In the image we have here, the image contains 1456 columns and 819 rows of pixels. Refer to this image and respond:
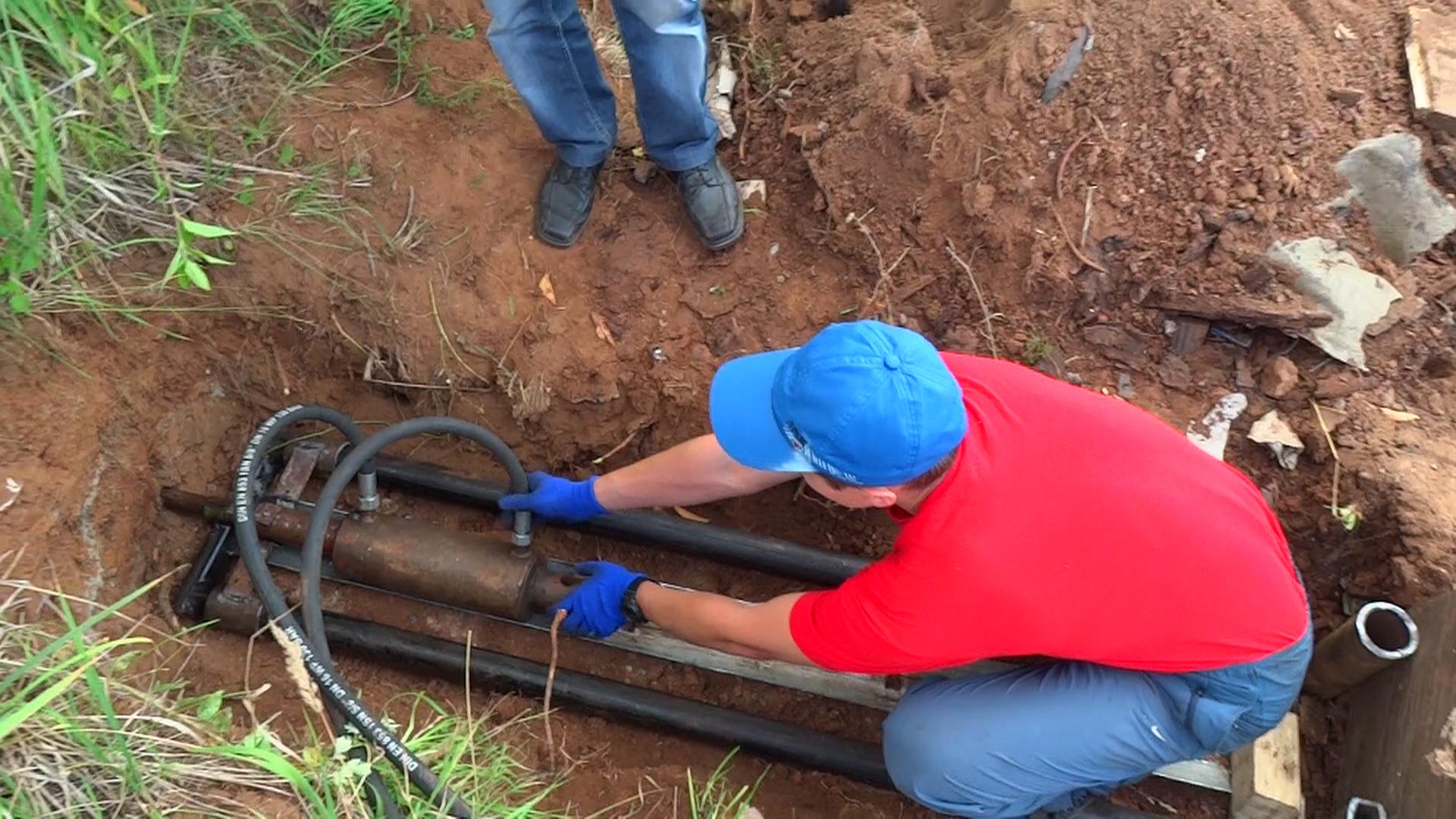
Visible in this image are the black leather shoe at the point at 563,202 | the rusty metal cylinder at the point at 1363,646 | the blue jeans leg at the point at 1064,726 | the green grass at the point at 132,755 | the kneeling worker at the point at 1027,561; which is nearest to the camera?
the green grass at the point at 132,755

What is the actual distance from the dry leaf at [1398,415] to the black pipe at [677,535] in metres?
1.35

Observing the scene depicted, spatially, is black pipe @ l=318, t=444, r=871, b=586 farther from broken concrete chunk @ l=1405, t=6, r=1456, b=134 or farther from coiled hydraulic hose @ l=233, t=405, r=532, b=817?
broken concrete chunk @ l=1405, t=6, r=1456, b=134

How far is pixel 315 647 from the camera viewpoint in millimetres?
1903

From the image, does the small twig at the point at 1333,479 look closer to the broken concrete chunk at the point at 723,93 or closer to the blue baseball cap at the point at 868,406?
the blue baseball cap at the point at 868,406

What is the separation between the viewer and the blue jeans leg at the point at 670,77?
227 cm

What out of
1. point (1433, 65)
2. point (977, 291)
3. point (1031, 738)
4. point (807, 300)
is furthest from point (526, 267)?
point (1433, 65)

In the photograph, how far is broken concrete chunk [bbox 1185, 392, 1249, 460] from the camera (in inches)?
96.7

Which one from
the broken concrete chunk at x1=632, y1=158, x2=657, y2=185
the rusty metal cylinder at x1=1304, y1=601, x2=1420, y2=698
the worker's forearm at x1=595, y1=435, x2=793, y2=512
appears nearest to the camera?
the rusty metal cylinder at x1=1304, y1=601, x2=1420, y2=698

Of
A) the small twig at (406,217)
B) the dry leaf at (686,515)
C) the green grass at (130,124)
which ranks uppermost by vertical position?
the green grass at (130,124)

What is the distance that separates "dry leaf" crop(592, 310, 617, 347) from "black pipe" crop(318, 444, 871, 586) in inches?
19.6

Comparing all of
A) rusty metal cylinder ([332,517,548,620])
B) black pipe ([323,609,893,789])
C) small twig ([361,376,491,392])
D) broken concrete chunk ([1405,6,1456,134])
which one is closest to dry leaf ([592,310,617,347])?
small twig ([361,376,491,392])

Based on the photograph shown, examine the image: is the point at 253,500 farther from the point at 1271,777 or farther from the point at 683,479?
the point at 1271,777

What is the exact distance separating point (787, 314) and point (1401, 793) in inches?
69.6

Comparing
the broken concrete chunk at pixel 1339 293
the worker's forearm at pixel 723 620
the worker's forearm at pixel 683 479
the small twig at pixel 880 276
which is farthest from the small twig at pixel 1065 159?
the worker's forearm at pixel 723 620
